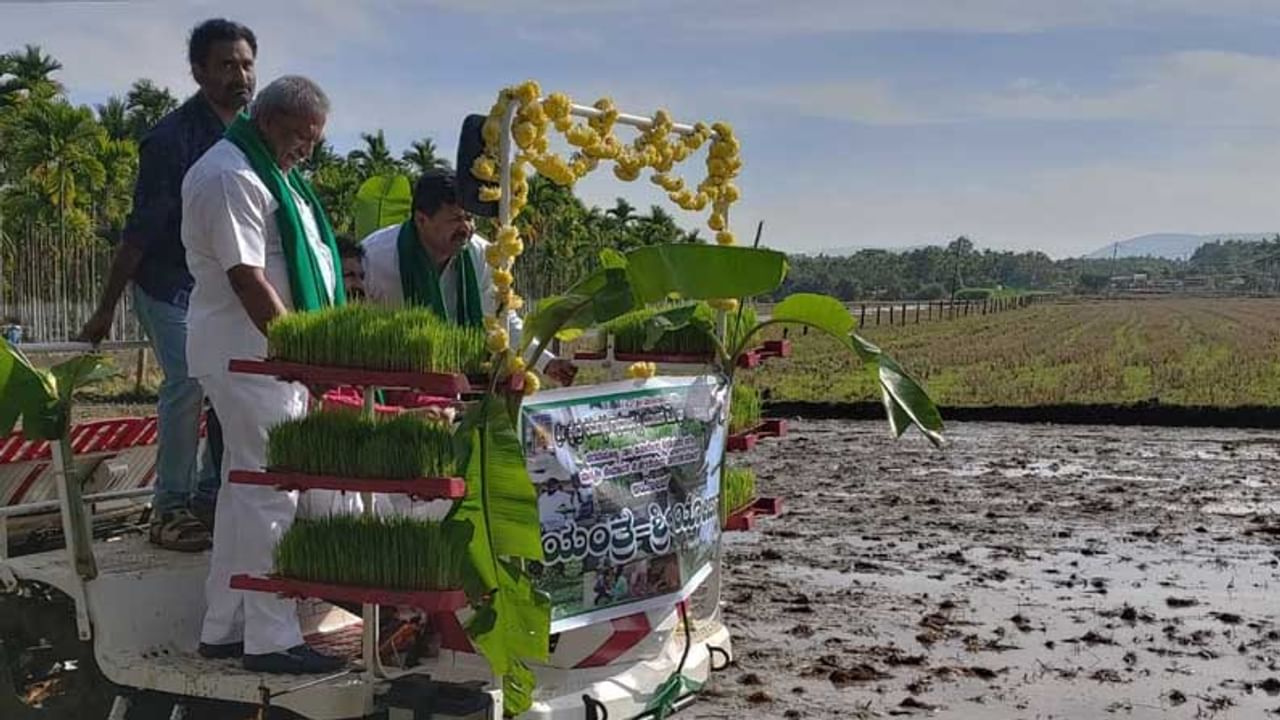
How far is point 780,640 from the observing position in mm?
7535

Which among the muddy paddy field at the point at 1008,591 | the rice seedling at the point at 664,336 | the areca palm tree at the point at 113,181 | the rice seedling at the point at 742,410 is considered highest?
the areca palm tree at the point at 113,181

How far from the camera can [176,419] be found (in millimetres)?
5270

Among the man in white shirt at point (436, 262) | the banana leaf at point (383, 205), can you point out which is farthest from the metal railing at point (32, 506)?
the banana leaf at point (383, 205)

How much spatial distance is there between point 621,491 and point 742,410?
51.3 inches

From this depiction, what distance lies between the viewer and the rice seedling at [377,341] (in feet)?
12.8

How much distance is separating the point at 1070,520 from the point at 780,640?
4.73m

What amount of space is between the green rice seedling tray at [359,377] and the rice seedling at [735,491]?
5.73ft

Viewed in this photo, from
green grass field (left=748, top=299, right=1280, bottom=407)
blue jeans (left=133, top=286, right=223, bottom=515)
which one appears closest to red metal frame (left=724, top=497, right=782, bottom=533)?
blue jeans (left=133, top=286, right=223, bottom=515)

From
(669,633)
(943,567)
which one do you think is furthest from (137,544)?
(943,567)

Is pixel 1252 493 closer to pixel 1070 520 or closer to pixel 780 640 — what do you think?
pixel 1070 520

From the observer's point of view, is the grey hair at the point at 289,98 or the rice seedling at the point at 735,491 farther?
the rice seedling at the point at 735,491

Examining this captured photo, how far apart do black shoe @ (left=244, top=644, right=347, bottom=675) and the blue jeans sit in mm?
1034

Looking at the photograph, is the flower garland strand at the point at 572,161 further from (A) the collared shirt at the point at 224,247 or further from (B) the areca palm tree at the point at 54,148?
(B) the areca palm tree at the point at 54,148

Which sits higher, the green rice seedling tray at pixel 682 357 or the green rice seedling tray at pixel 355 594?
the green rice seedling tray at pixel 682 357
